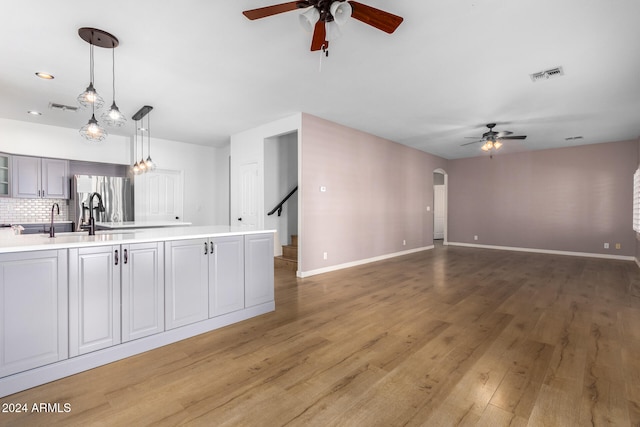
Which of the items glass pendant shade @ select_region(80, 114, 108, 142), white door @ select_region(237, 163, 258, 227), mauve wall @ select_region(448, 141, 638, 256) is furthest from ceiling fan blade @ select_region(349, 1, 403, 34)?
mauve wall @ select_region(448, 141, 638, 256)

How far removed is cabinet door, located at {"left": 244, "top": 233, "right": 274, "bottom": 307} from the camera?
3.13 meters

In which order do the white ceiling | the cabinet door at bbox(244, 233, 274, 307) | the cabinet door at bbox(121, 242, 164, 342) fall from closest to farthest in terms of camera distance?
the cabinet door at bbox(121, 242, 164, 342) → the white ceiling → the cabinet door at bbox(244, 233, 274, 307)

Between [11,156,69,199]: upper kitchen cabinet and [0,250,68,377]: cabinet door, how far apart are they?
513cm

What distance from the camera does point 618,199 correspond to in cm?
687

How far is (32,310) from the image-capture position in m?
1.91

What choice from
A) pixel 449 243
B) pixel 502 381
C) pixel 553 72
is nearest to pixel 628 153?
pixel 449 243

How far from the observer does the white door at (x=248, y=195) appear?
6.02 m

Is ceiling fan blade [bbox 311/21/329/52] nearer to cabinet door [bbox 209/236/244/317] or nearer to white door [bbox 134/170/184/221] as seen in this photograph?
cabinet door [bbox 209/236/244/317]

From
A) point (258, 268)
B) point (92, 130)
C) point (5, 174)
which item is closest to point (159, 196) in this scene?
point (5, 174)

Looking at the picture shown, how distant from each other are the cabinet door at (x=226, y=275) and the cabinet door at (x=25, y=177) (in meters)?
Result: 5.22

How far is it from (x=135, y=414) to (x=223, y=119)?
474 cm

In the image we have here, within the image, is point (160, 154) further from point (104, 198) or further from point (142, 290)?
point (142, 290)

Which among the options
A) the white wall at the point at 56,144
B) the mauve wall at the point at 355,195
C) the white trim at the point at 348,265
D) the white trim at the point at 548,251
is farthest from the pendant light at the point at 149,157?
the white trim at the point at 548,251

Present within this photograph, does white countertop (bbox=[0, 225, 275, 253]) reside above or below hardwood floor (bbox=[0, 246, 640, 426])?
above
